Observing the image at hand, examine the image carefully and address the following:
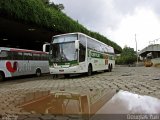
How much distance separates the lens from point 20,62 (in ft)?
85.4

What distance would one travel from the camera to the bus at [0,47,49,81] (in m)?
23.5

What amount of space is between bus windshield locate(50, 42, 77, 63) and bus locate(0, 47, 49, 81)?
5231 mm

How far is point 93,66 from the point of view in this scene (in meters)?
23.6

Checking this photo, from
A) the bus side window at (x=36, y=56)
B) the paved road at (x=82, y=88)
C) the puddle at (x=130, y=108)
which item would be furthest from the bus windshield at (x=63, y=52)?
the puddle at (x=130, y=108)

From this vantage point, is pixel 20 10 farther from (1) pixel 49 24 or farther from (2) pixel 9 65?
(2) pixel 9 65

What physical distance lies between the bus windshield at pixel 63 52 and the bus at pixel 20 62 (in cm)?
523

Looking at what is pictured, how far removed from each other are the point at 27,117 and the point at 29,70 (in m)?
22.5

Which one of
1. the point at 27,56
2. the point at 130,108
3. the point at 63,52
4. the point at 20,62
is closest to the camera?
the point at 130,108

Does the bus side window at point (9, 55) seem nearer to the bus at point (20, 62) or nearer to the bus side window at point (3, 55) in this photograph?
the bus at point (20, 62)

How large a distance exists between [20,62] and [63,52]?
740 centimetres

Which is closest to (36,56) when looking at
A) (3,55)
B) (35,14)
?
(3,55)

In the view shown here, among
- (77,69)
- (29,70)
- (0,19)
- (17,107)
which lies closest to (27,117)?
(17,107)

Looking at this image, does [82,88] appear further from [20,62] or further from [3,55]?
[20,62]

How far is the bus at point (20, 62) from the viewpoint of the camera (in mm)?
23477
